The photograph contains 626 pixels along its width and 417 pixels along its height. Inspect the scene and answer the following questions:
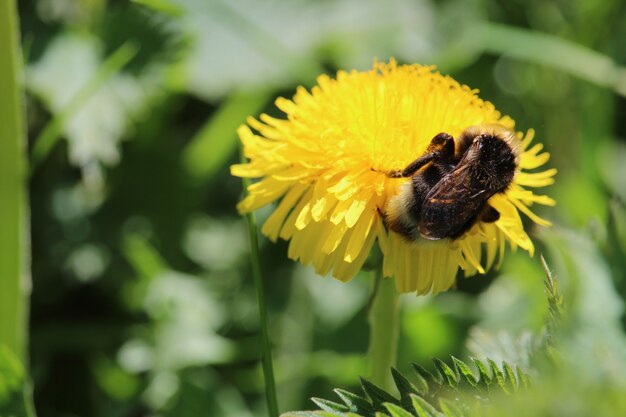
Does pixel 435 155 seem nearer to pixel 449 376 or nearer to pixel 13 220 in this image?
pixel 449 376

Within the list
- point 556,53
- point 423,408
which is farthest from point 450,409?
point 556,53

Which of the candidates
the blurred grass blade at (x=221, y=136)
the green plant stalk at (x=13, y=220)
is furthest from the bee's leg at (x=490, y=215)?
the blurred grass blade at (x=221, y=136)

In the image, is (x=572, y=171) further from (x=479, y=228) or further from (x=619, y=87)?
(x=479, y=228)

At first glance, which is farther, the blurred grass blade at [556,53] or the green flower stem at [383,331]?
the blurred grass blade at [556,53]

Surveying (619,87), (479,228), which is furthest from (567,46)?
(479,228)

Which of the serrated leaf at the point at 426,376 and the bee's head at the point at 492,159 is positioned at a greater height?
the bee's head at the point at 492,159

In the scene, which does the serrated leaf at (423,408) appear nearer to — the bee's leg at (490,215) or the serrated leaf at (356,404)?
the serrated leaf at (356,404)
